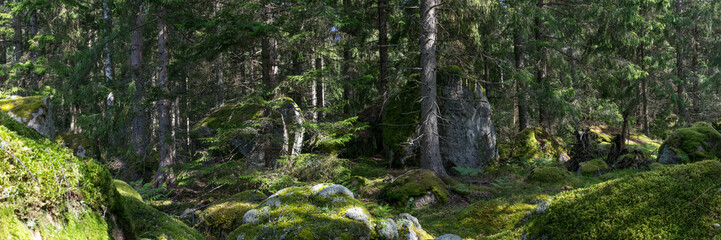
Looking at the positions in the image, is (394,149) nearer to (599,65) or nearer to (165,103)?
(165,103)

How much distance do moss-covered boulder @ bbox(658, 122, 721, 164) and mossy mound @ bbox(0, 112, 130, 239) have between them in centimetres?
1247

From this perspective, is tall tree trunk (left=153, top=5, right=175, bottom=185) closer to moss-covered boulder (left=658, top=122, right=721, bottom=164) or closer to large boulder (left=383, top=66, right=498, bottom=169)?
large boulder (left=383, top=66, right=498, bottom=169)

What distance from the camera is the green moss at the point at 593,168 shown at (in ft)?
32.1

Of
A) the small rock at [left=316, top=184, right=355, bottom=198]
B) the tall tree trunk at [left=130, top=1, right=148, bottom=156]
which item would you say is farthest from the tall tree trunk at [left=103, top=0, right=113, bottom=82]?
the small rock at [left=316, top=184, right=355, bottom=198]

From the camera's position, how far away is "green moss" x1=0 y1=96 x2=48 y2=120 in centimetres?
882

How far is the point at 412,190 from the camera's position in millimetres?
7969

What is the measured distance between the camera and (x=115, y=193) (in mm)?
2641

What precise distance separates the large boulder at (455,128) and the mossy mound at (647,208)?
9.11 metres

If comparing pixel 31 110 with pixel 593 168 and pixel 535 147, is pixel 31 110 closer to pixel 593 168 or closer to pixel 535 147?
pixel 593 168

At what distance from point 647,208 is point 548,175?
8621 mm

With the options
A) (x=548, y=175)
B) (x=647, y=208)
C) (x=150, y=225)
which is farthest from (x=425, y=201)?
(x=647, y=208)

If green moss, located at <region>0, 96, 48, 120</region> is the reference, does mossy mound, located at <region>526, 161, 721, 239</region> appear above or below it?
below

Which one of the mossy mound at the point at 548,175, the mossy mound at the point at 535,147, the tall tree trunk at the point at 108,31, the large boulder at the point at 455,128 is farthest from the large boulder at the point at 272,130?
the tall tree trunk at the point at 108,31

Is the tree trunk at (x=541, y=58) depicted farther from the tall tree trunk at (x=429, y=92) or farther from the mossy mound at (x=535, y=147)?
the tall tree trunk at (x=429, y=92)
